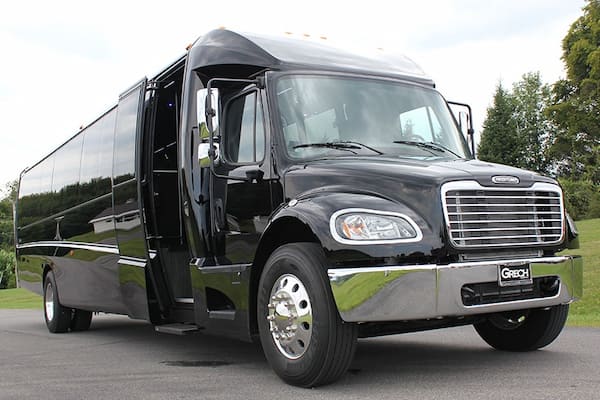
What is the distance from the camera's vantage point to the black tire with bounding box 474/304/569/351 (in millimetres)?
6672

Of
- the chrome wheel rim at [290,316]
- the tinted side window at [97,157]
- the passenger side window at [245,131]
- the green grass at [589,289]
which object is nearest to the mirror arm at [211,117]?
the passenger side window at [245,131]

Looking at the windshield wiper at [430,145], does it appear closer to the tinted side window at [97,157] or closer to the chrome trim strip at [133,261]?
the chrome trim strip at [133,261]

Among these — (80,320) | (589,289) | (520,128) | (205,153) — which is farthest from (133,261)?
(520,128)

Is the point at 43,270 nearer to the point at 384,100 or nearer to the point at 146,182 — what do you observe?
the point at 146,182

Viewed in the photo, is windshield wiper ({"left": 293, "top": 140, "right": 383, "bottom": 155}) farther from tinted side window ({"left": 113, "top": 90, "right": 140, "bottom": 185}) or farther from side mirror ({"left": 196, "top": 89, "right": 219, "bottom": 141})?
tinted side window ({"left": 113, "top": 90, "right": 140, "bottom": 185})

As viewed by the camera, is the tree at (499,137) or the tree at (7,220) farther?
the tree at (7,220)

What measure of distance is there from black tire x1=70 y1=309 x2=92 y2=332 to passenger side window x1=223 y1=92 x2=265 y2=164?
6004mm

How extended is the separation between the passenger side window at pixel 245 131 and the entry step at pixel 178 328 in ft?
5.65

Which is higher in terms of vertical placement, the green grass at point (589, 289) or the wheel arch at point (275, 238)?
the wheel arch at point (275, 238)

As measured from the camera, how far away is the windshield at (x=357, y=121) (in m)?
6.43

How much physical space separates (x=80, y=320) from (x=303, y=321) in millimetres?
7163

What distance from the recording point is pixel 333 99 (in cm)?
666

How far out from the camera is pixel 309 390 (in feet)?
18.0

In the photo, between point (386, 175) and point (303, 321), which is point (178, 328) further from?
point (386, 175)
